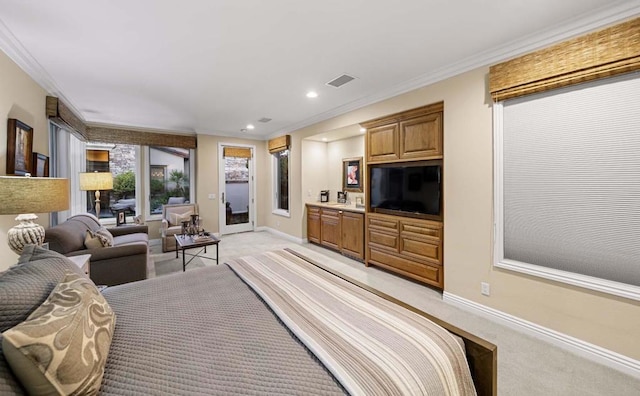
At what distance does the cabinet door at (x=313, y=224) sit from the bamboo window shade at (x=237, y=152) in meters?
2.32

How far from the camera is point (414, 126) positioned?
3359 millimetres

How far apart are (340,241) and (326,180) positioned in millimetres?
1697

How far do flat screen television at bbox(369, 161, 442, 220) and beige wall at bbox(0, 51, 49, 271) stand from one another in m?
3.94

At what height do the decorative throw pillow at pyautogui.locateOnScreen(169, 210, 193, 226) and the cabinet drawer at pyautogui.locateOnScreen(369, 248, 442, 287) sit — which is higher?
the decorative throw pillow at pyautogui.locateOnScreen(169, 210, 193, 226)

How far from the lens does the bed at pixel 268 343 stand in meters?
0.93

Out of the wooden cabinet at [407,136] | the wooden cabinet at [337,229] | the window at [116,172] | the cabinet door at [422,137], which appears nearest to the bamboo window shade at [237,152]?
the window at [116,172]

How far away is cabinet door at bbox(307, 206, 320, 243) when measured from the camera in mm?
5402

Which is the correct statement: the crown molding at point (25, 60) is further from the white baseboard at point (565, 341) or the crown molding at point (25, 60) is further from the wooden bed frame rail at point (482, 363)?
the white baseboard at point (565, 341)

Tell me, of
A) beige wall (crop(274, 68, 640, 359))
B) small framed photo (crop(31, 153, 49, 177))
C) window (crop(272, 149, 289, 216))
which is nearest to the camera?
beige wall (crop(274, 68, 640, 359))

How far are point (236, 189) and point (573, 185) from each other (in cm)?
624

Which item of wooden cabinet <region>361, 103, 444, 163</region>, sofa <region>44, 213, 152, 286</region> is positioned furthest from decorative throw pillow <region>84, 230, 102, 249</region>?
wooden cabinet <region>361, 103, 444, 163</region>

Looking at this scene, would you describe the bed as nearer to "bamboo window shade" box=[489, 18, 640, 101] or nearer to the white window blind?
the white window blind

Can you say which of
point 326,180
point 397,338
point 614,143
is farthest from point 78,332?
point 326,180

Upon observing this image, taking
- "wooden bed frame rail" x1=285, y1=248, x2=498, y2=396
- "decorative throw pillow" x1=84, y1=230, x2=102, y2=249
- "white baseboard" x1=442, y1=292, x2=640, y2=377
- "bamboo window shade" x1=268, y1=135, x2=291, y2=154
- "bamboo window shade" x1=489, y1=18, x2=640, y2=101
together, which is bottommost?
"white baseboard" x1=442, y1=292, x2=640, y2=377
